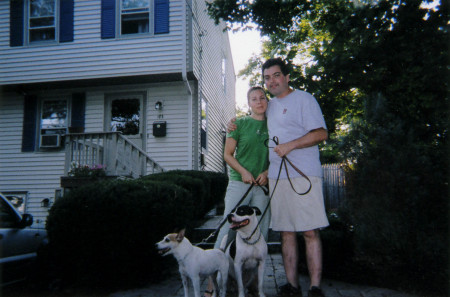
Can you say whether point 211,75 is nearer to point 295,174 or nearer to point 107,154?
point 107,154

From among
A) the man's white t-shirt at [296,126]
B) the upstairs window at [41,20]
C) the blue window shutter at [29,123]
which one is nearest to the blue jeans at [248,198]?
the man's white t-shirt at [296,126]

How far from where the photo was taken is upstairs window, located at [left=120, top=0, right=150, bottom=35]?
1096cm

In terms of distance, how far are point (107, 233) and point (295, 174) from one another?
2.21 m

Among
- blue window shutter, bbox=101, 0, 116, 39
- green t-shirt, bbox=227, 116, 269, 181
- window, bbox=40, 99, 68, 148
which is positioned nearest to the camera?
green t-shirt, bbox=227, 116, 269, 181

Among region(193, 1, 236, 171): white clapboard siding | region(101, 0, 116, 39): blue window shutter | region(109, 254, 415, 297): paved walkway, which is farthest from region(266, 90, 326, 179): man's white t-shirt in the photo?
region(101, 0, 116, 39): blue window shutter

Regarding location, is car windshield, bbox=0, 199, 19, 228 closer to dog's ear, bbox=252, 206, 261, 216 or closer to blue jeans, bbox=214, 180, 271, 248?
blue jeans, bbox=214, 180, 271, 248

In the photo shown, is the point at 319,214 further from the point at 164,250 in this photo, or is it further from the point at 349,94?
the point at 349,94

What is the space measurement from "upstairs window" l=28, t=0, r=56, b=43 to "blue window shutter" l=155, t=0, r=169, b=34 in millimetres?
3404

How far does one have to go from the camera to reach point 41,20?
37.8 feet

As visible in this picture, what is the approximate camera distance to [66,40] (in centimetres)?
1108

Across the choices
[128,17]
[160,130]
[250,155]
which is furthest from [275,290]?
[128,17]

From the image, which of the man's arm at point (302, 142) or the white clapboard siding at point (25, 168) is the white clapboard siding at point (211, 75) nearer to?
the white clapboard siding at point (25, 168)

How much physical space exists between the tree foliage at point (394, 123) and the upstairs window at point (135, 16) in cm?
641

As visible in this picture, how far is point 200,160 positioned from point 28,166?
5.37 metres
